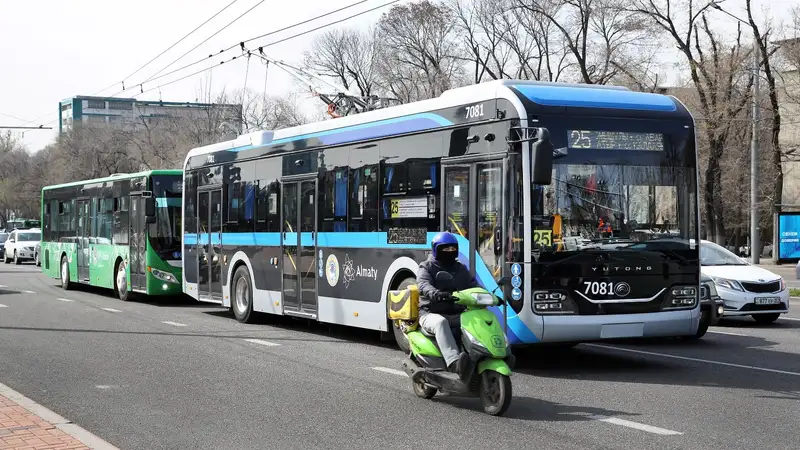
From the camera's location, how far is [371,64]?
61.2 meters

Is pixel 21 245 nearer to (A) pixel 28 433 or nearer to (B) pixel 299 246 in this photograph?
(B) pixel 299 246

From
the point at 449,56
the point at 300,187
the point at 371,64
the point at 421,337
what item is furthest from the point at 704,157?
the point at 421,337

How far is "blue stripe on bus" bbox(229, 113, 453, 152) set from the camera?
1254cm

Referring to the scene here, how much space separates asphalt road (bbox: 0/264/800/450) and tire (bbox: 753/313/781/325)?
1.23 meters

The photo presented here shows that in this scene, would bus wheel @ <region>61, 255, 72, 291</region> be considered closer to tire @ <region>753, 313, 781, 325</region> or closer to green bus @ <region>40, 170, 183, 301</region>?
green bus @ <region>40, 170, 183, 301</region>

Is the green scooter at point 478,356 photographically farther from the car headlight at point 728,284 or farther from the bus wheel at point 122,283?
the bus wheel at point 122,283

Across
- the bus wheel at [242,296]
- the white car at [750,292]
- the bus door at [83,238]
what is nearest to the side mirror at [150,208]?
the bus door at [83,238]

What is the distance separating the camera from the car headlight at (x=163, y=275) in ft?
74.2

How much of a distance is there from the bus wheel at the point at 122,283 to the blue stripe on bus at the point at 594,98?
48.6ft

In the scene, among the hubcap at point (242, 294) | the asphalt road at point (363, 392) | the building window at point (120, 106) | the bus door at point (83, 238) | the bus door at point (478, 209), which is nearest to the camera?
the asphalt road at point (363, 392)

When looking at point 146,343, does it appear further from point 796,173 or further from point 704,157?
point 796,173

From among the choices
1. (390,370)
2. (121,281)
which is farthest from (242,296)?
(121,281)

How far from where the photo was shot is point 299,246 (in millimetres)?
15625

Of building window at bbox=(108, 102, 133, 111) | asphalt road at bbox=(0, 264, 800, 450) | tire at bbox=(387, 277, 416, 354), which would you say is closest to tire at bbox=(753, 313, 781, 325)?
asphalt road at bbox=(0, 264, 800, 450)
